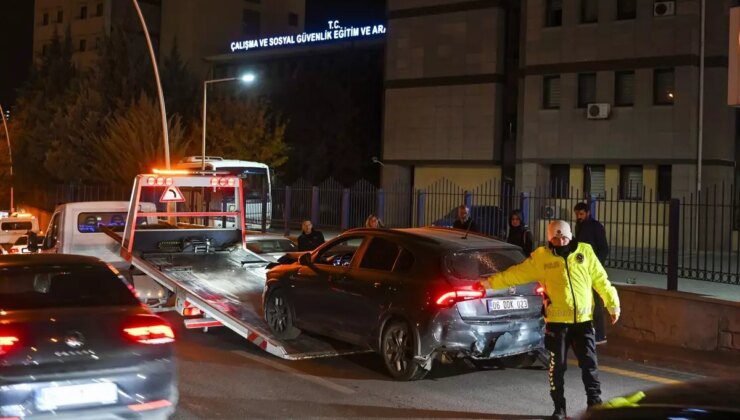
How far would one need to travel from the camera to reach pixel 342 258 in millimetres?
9945

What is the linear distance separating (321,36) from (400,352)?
1690 inches

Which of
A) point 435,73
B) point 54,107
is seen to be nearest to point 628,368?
point 435,73

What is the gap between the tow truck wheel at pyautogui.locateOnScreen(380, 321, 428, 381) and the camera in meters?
8.16

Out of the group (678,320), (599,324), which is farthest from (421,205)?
(599,324)

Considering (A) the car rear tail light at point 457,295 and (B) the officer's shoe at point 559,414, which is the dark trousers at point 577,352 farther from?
(A) the car rear tail light at point 457,295

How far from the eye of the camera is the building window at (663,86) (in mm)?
26141

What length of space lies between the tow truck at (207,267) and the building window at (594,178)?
18578 millimetres

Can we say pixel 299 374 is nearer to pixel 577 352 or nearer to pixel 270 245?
pixel 577 352

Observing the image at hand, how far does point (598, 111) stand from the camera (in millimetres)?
27219

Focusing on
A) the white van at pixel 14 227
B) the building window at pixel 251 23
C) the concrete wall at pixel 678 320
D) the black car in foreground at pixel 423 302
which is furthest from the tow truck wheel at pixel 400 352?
the building window at pixel 251 23

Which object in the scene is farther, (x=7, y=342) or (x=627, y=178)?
(x=627, y=178)

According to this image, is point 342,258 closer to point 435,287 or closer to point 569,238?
point 435,287

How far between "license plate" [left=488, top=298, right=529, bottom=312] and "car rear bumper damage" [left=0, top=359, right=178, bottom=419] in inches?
137

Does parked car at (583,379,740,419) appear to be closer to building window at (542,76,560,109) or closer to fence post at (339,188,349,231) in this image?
fence post at (339,188,349,231)
